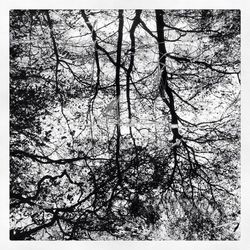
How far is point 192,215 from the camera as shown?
189 cm

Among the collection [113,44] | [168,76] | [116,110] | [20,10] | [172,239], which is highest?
[20,10]

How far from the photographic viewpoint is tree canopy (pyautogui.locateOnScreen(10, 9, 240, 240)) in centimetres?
190

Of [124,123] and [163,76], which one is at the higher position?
[163,76]

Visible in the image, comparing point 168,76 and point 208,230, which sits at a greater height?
point 168,76

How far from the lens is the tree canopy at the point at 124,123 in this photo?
1.90 metres

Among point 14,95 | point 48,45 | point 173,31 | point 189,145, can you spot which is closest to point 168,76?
point 173,31

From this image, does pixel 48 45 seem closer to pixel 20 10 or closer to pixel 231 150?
pixel 20 10

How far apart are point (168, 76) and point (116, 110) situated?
275 mm

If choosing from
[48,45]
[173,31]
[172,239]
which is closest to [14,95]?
[48,45]

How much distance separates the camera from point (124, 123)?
1913 millimetres

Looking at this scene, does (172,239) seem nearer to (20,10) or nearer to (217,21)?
(217,21)

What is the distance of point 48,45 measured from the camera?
1.92 meters

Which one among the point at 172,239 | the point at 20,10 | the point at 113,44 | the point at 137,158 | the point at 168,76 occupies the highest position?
the point at 20,10

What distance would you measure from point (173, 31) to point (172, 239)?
911 millimetres
